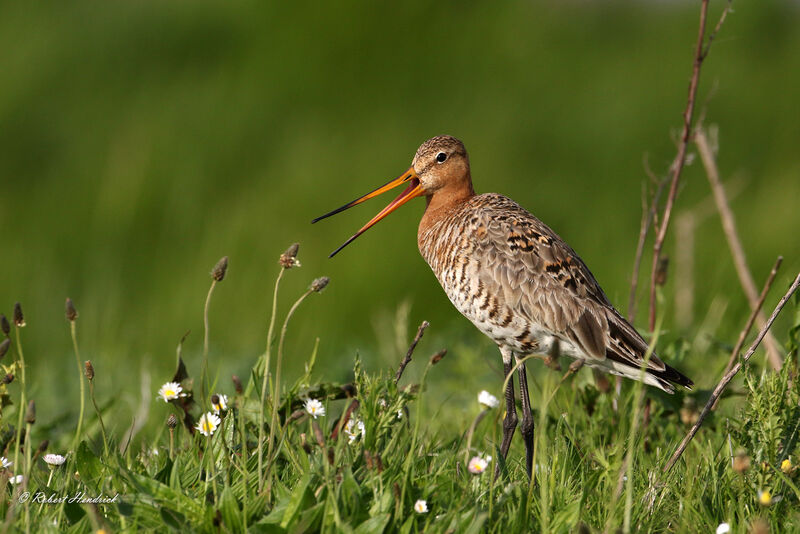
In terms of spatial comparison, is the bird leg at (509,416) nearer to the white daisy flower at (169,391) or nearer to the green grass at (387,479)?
the green grass at (387,479)

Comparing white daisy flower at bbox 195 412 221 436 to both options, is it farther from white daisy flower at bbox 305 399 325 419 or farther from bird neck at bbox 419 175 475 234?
bird neck at bbox 419 175 475 234

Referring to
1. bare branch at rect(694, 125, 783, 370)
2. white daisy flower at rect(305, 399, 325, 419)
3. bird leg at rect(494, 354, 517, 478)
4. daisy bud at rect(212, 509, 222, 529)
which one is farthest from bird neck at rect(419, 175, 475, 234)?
daisy bud at rect(212, 509, 222, 529)

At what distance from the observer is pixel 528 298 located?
4.23 metres

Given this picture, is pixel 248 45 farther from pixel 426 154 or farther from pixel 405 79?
pixel 426 154

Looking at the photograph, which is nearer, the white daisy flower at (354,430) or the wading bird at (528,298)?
the white daisy flower at (354,430)

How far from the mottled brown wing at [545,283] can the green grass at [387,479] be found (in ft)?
1.51

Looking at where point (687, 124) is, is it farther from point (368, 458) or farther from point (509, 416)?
point (368, 458)

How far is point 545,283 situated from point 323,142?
6750 mm

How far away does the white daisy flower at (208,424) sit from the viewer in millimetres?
3430

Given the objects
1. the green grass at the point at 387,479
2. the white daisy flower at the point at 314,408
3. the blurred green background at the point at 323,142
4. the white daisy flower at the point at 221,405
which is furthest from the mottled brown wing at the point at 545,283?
the blurred green background at the point at 323,142

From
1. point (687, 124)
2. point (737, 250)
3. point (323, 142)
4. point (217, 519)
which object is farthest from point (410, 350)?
point (323, 142)

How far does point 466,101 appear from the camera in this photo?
1111 centimetres

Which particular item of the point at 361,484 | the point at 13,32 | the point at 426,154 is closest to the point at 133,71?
the point at 13,32

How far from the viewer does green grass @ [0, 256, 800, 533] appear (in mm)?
2910
